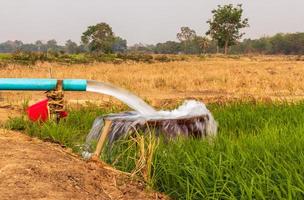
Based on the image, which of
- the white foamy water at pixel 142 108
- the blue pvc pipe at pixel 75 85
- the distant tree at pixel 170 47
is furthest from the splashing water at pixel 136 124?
the distant tree at pixel 170 47

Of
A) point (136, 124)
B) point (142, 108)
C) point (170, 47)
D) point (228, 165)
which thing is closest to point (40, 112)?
point (142, 108)

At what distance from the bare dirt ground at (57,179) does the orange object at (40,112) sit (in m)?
1.71

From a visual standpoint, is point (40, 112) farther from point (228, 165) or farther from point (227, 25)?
point (227, 25)

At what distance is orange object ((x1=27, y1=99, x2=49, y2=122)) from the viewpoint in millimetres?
6051

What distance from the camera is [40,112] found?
20.1 feet

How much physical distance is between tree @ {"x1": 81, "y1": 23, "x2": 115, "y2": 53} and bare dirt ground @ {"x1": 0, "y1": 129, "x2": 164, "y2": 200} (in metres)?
67.9

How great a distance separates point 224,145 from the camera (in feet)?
14.1

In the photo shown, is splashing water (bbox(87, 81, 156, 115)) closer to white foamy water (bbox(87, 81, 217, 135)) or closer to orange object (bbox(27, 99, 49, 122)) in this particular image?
white foamy water (bbox(87, 81, 217, 135))

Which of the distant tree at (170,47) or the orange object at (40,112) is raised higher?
the orange object at (40,112)

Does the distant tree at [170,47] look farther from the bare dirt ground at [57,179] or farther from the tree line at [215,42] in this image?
the bare dirt ground at [57,179]

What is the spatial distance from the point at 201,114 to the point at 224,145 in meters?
1.27

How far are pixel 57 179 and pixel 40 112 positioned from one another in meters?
2.58

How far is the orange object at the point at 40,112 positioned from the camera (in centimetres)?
605

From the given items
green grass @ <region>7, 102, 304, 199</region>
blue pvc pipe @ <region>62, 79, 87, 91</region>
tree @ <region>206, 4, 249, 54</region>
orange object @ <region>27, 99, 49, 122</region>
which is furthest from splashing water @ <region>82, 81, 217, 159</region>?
tree @ <region>206, 4, 249, 54</region>
